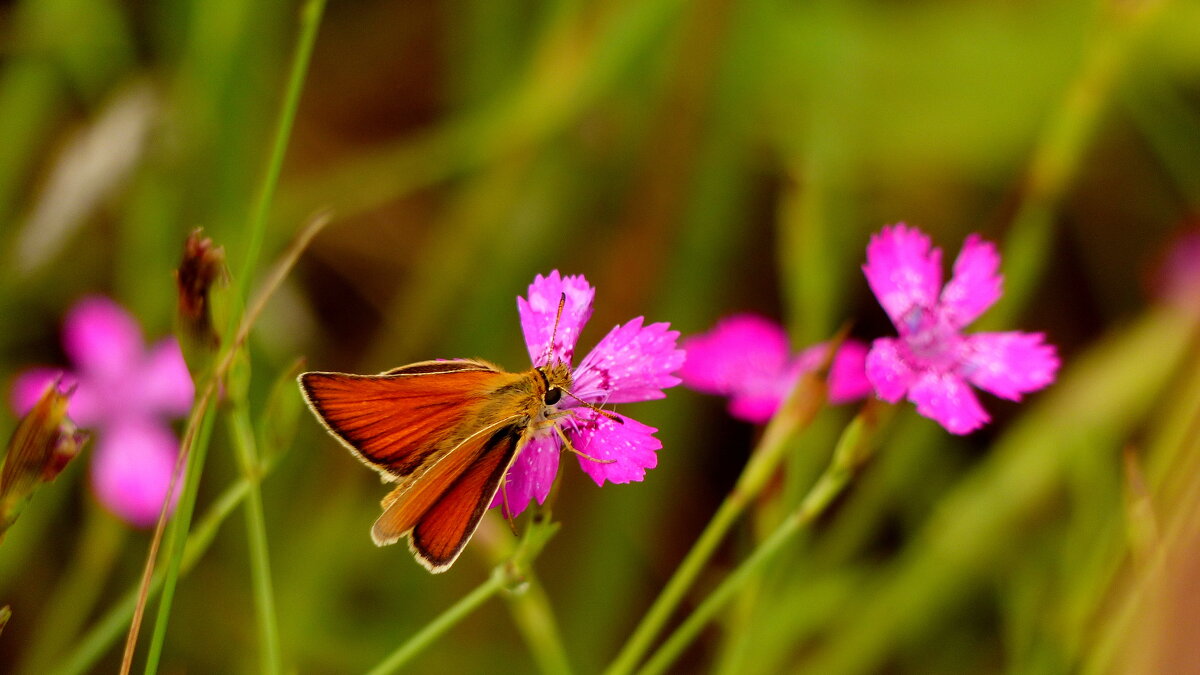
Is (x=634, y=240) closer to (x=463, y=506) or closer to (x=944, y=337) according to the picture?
(x=944, y=337)

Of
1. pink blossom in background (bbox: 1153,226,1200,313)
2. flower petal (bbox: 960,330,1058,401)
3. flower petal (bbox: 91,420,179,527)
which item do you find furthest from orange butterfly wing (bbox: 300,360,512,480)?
pink blossom in background (bbox: 1153,226,1200,313)

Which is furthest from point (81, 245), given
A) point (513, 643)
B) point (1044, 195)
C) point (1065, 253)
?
point (1065, 253)

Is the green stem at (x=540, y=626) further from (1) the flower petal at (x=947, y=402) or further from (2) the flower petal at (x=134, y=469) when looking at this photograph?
(2) the flower petal at (x=134, y=469)

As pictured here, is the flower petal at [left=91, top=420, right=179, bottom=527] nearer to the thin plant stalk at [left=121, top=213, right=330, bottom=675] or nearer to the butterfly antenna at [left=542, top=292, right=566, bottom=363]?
the thin plant stalk at [left=121, top=213, right=330, bottom=675]

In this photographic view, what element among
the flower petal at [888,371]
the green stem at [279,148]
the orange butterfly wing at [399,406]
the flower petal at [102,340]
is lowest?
the flower petal at [888,371]

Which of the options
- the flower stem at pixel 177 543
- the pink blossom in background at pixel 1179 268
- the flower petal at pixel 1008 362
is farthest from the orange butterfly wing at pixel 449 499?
the pink blossom in background at pixel 1179 268

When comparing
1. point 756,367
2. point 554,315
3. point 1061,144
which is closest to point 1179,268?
point 1061,144
